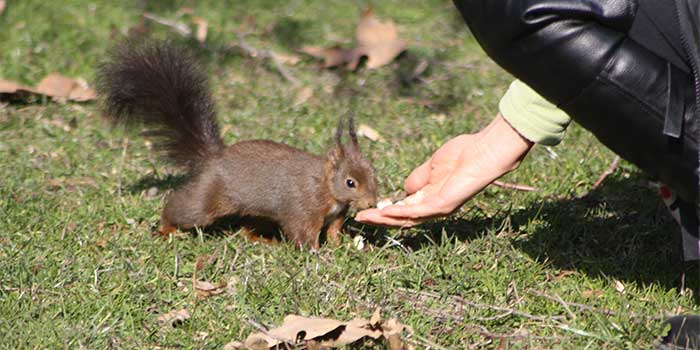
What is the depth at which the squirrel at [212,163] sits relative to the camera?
11.6ft

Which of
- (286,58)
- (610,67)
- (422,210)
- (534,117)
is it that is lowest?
(286,58)

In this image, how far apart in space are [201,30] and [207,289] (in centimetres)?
275

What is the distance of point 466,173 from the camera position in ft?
9.86

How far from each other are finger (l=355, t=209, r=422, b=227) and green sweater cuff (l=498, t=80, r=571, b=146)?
456mm

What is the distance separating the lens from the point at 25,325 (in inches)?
112

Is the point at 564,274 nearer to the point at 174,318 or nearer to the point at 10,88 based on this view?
the point at 174,318

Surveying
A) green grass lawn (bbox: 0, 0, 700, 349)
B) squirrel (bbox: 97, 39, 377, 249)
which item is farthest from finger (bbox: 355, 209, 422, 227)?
squirrel (bbox: 97, 39, 377, 249)

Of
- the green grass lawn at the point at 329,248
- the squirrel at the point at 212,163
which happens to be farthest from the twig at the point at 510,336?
the squirrel at the point at 212,163

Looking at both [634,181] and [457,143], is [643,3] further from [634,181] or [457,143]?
[634,181]

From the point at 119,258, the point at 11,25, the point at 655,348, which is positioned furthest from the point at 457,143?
the point at 11,25

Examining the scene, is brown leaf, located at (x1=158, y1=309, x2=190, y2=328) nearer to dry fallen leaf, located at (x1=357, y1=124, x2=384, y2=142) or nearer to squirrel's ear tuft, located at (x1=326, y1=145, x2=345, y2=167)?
squirrel's ear tuft, located at (x1=326, y1=145, x2=345, y2=167)

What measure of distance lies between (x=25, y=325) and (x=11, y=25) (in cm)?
317

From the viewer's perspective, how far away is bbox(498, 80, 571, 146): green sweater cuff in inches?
114

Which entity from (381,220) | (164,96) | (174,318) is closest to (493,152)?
(381,220)
